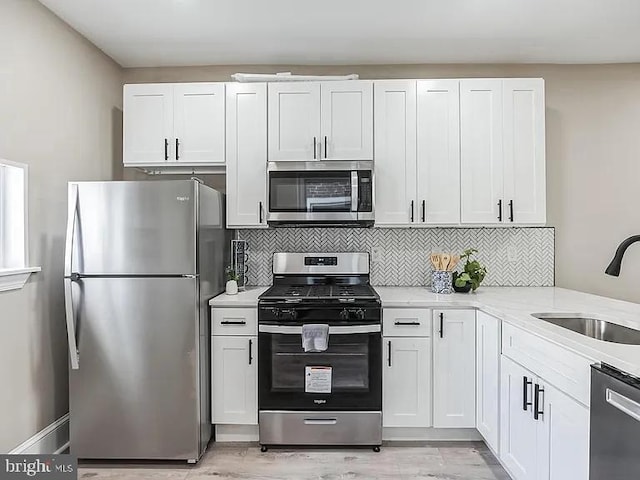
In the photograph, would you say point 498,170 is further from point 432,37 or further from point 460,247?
point 432,37

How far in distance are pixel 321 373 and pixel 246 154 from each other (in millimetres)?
1568

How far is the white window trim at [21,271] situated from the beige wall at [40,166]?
0.04m

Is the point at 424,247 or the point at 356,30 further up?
the point at 356,30

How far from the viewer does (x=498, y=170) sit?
3.04 meters

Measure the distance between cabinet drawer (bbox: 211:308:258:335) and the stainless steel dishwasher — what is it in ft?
6.05

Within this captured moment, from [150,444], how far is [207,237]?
123cm

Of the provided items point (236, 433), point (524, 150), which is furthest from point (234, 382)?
point (524, 150)

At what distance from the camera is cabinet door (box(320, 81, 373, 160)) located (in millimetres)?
3059

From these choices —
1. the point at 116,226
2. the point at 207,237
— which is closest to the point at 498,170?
the point at 207,237

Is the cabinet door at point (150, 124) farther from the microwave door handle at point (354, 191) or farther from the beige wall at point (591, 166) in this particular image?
the beige wall at point (591, 166)

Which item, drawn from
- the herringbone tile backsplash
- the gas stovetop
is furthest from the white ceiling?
the gas stovetop

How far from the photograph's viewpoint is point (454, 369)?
8.95 ft

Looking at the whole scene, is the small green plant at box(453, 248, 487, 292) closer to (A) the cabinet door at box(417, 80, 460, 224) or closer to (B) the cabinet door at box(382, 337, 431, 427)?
(A) the cabinet door at box(417, 80, 460, 224)

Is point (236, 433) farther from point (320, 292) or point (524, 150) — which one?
point (524, 150)
